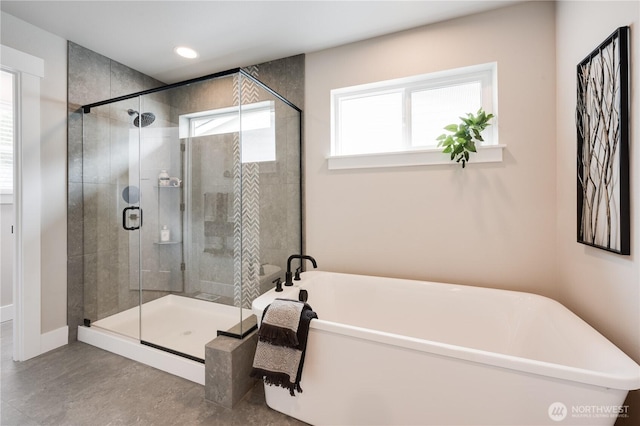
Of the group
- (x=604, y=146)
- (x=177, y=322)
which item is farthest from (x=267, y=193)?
(x=604, y=146)

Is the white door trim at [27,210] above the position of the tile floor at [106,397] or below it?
above

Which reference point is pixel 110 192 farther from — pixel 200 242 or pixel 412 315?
pixel 412 315

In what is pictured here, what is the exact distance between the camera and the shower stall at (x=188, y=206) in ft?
6.39

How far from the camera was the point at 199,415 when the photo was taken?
145 cm

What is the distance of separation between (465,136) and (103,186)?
3070mm

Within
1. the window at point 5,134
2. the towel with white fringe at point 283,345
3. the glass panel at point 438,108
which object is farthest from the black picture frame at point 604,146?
the window at point 5,134

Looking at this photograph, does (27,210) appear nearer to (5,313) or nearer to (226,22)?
(5,313)

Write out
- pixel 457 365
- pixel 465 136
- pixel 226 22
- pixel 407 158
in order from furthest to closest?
pixel 407 158, pixel 226 22, pixel 465 136, pixel 457 365

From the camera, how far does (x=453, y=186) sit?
1.92 m

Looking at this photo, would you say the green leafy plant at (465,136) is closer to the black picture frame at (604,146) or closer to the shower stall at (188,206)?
the black picture frame at (604,146)

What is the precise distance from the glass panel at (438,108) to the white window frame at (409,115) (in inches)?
1.3

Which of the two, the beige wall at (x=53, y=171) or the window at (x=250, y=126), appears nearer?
the window at (x=250, y=126)

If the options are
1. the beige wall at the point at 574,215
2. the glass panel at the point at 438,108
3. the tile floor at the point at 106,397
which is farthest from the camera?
the glass panel at the point at 438,108

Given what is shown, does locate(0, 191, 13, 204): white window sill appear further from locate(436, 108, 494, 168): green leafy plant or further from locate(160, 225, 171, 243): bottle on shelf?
locate(436, 108, 494, 168): green leafy plant
